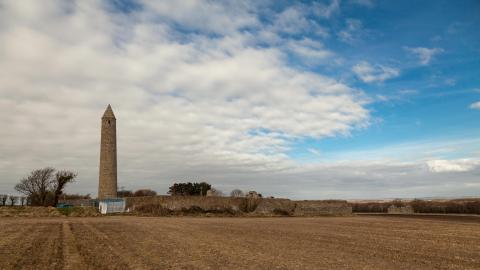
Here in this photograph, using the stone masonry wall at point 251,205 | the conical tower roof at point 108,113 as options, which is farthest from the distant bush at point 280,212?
the conical tower roof at point 108,113

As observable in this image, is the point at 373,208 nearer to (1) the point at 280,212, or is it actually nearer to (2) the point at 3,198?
(1) the point at 280,212

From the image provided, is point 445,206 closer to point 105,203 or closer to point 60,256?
point 105,203

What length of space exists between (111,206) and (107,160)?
9850 millimetres

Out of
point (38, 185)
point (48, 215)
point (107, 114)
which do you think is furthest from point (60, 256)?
point (38, 185)

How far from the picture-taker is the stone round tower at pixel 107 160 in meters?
65.6

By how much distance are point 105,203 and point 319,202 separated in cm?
3212

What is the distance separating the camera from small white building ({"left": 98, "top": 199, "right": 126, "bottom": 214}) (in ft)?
190

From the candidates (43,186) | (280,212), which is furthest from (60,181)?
(280,212)

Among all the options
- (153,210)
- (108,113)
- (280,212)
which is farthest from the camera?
(108,113)

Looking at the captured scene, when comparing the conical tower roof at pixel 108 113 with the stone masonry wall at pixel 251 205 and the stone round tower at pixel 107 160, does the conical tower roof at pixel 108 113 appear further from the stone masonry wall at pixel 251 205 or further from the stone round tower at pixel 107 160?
the stone masonry wall at pixel 251 205

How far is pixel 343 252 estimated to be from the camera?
16.9 meters

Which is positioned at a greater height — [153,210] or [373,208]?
[153,210]

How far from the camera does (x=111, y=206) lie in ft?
192

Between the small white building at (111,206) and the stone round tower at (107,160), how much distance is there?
595 cm
